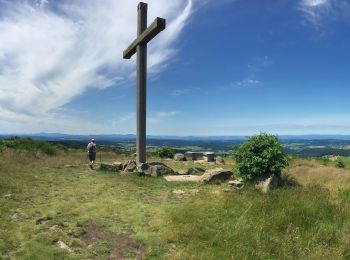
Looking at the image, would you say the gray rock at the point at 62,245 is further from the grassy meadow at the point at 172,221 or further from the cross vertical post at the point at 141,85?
the cross vertical post at the point at 141,85

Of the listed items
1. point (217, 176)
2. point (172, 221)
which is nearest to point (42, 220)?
point (172, 221)

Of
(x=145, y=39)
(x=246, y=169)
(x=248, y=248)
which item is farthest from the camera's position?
(x=145, y=39)

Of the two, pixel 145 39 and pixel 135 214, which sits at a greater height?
pixel 145 39

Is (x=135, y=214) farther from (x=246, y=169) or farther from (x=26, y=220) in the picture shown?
(x=246, y=169)

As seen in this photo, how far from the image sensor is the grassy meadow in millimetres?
7391

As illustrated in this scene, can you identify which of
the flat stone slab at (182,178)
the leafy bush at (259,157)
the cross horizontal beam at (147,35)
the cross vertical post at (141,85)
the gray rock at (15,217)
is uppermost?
the cross horizontal beam at (147,35)

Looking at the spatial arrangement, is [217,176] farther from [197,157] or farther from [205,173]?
[197,157]

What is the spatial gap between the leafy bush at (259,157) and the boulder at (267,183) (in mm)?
309

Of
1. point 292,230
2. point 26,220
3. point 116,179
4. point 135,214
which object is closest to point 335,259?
point 292,230

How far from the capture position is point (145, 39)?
18422 millimetres

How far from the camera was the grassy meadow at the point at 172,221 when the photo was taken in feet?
24.2

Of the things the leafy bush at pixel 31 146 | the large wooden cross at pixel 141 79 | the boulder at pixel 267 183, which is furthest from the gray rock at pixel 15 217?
the leafy bush at pixel 31 146

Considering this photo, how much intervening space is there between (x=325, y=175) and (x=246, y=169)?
3.84m

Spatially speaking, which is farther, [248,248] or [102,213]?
[102,213]
